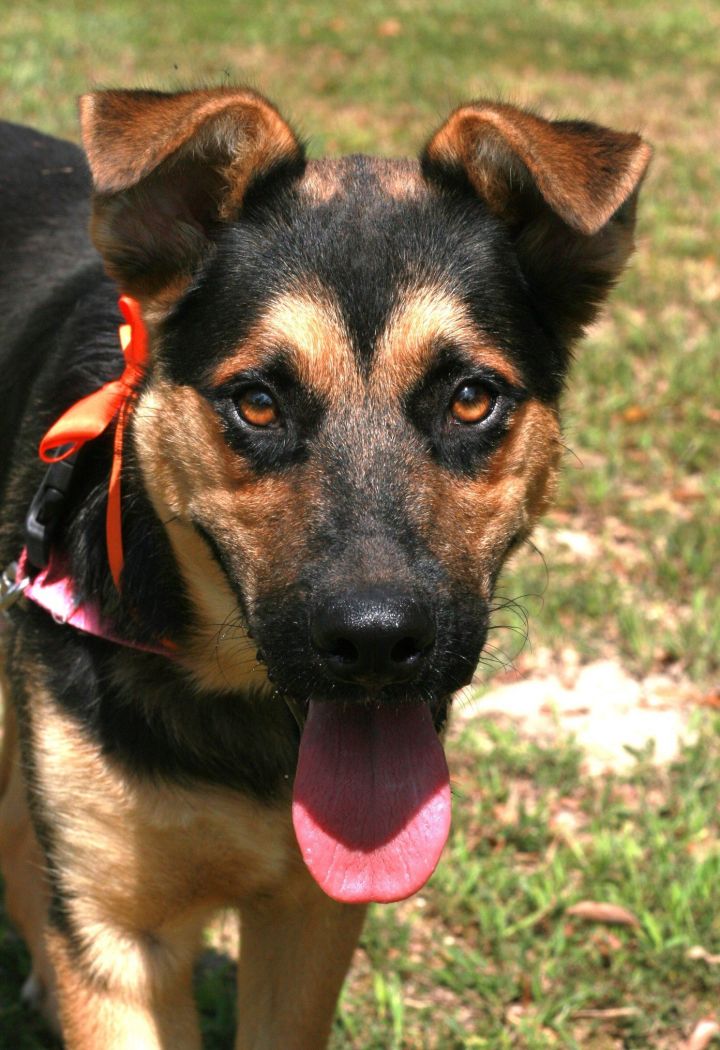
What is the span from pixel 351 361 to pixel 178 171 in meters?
0.69

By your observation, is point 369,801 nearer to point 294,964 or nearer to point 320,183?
point 294,964

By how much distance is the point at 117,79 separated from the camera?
12.1 meters

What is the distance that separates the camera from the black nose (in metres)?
2.60

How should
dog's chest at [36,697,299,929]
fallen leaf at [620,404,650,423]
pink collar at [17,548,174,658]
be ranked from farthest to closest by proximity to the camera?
1. fallen leaf at [620,404,650,423]
2. pink collar at [17,548,174,658]
3. dog's chest at [36,697,299,929]

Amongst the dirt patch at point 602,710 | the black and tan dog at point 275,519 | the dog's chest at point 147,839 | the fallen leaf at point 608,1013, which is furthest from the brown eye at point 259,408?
the dirt patch at point 602,710

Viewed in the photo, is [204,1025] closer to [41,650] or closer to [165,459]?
[41,650]

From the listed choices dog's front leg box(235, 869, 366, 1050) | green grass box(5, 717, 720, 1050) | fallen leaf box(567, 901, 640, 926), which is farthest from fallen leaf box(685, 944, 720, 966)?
dog's front leg box(235, 869, 366, 1050)

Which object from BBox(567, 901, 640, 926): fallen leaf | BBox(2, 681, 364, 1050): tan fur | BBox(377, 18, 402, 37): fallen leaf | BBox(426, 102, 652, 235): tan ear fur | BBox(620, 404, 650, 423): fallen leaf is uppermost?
BBox(426, 102, 652, 235): tan ear fur

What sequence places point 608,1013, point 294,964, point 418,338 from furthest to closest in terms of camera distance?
point 608,1013
point 294,964
point 418,338

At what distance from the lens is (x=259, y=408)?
9.95ft

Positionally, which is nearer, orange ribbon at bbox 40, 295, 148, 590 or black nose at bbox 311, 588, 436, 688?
black nose at bbox 311, 588, 436, 688

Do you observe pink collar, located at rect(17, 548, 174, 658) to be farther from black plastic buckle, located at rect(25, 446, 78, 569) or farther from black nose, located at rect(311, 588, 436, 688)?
black nose, located at rect(311, 588, 436, 688)

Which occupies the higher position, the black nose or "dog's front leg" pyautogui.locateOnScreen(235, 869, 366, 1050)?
the black nose

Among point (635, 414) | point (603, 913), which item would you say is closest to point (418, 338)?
point (603, 913)
